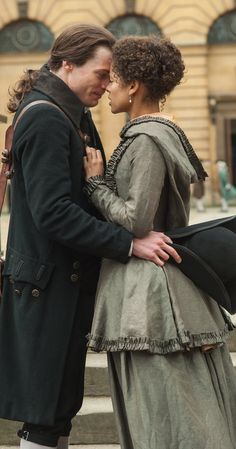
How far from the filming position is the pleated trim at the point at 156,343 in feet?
8.60

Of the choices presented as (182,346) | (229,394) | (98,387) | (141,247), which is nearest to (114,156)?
(141,247)

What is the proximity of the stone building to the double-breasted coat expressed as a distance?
24230 millimetres

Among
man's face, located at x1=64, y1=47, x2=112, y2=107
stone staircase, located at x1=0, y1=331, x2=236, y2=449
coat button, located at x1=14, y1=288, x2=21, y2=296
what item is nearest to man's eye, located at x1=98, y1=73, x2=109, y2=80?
man's face, located at x1=64, y1=47, x2=112, y2=107

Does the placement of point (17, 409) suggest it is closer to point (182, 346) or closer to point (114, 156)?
point (182, 346)

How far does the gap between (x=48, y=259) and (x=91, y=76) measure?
69 centimetres

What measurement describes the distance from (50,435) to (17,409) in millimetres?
156

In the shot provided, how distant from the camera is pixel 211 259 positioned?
8.95 ft

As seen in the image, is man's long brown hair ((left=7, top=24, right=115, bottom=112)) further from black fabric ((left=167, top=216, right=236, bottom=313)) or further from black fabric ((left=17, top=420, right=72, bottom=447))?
black fabric ((left=17, top=420, right=72, bottom=447))

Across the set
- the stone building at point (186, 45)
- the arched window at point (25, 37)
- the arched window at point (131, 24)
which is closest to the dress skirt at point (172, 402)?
the stone building at point (186, 45)

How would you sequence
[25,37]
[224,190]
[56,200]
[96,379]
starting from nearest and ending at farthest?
[56,200], [96,379], [224,190], [25,37]

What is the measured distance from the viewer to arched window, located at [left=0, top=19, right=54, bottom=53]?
90.2 feet

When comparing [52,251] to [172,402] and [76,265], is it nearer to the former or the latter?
[76,265]

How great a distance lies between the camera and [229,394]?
9.32 ft

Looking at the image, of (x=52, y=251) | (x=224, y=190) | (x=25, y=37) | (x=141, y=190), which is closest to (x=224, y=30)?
(x=25, y=37)
